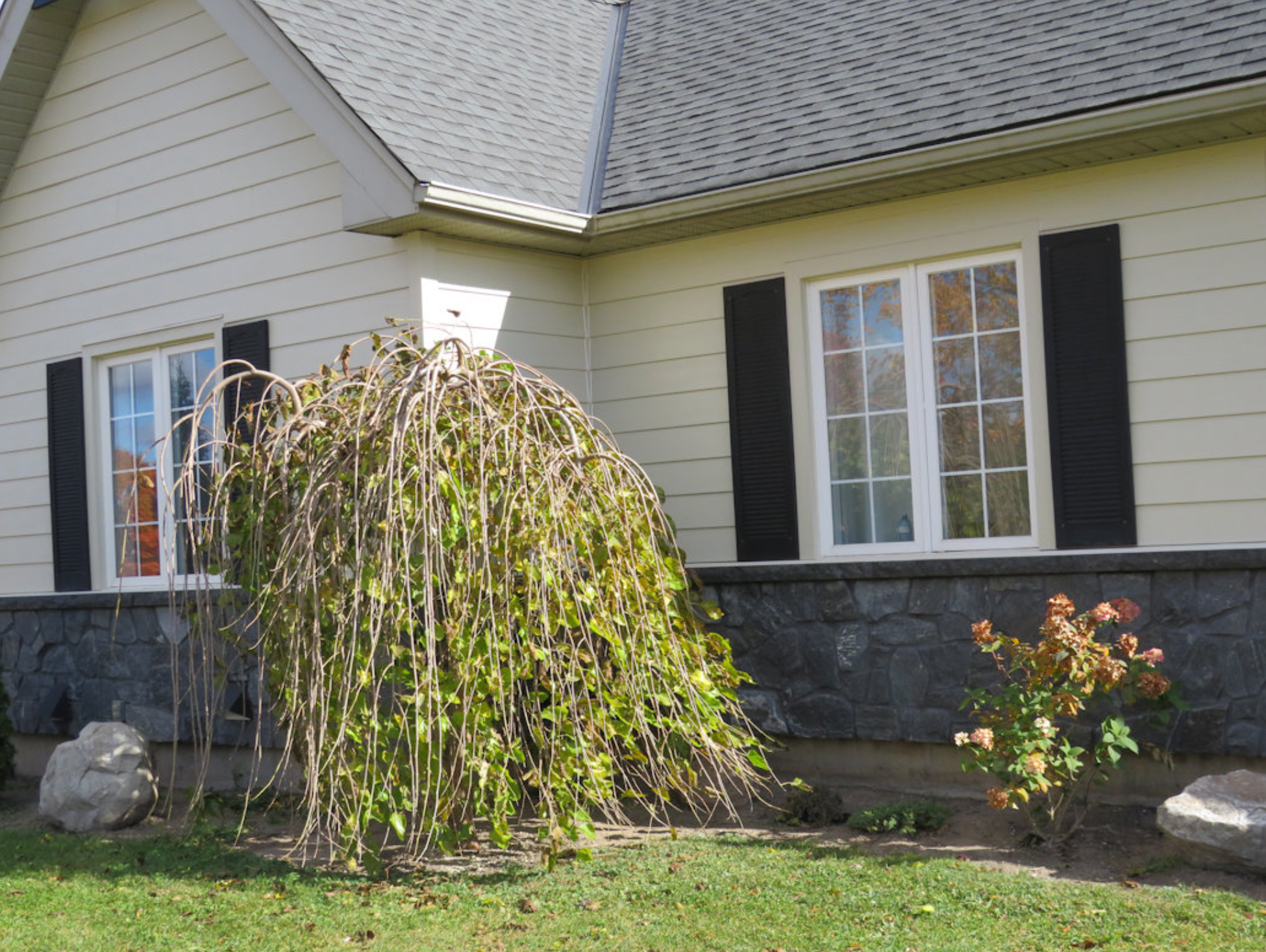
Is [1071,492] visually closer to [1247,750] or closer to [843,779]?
[1247,750]

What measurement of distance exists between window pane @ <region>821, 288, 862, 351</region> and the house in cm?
2

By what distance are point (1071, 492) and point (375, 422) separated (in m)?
3.27

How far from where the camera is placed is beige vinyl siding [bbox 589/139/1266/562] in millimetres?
5883

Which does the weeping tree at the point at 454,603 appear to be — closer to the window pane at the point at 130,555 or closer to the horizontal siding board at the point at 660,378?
the horizontal siding board at the point at 660,378

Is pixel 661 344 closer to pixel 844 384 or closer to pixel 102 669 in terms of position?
pixel 844 384

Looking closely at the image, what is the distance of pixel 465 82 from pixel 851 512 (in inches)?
142

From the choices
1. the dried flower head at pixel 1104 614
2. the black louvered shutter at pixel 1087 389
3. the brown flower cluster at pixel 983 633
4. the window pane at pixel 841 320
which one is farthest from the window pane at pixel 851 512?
the dried flower head at pixel 1104 614

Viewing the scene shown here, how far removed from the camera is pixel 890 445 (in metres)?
6.90

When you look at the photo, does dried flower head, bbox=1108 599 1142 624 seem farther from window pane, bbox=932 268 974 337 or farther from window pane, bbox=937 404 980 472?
window pane, bbox=932 268 974 337

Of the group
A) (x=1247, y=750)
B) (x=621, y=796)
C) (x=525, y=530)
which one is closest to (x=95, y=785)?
(x=621, y=796)

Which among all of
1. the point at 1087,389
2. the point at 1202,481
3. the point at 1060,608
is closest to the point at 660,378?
the point at 1087,389

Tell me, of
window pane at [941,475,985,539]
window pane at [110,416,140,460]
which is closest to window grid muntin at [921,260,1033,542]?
window pane at [941,475,985,539]

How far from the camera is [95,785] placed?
7023 millimetres

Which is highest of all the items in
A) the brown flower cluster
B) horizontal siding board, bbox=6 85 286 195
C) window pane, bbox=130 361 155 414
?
horizontal siding board, bbox=6 85 286 195
